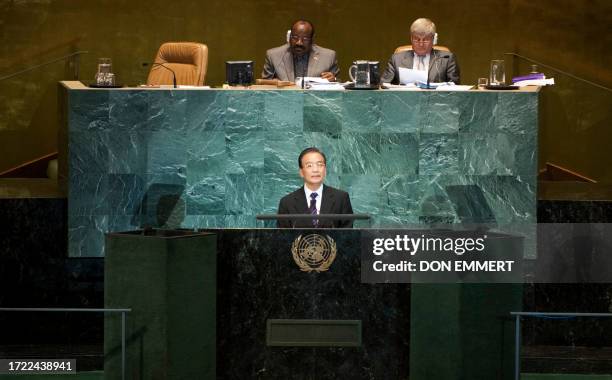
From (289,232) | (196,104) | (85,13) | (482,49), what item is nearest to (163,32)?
(85,13)

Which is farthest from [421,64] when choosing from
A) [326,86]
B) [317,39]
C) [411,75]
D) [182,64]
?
[317,39]

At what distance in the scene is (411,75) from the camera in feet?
22.1

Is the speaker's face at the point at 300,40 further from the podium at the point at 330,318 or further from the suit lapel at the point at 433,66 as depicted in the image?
the podium at the point at 330,318

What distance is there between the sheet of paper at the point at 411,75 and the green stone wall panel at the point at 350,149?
39 centimetres

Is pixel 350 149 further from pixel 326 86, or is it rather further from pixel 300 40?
pixel 300 40

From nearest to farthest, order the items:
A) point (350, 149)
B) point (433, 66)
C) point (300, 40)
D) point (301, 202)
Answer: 1. point (301, 202)
2. point (350, 149)
3. point (433, 66)
4. point (300, 40)

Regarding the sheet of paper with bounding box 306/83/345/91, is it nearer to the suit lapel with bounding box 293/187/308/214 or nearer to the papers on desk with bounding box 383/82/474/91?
the papers on desk with bounding box 383/82/474/91

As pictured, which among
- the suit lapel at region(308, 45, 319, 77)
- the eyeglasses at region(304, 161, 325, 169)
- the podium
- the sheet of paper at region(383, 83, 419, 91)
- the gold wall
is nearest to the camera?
the podium

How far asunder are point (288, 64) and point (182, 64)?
1071 millimetres

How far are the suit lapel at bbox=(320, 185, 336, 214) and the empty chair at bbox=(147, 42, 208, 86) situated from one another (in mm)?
2553

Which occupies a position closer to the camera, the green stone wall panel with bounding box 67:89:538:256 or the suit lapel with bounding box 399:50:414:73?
the green stone wall panel with bounding box 67:89:538:256

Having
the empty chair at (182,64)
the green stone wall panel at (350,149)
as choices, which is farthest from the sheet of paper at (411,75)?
the empty chair at (182,64)

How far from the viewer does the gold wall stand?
975cm

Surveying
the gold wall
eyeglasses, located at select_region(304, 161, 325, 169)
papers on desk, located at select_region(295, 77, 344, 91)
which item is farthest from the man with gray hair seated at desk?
the gold wall
